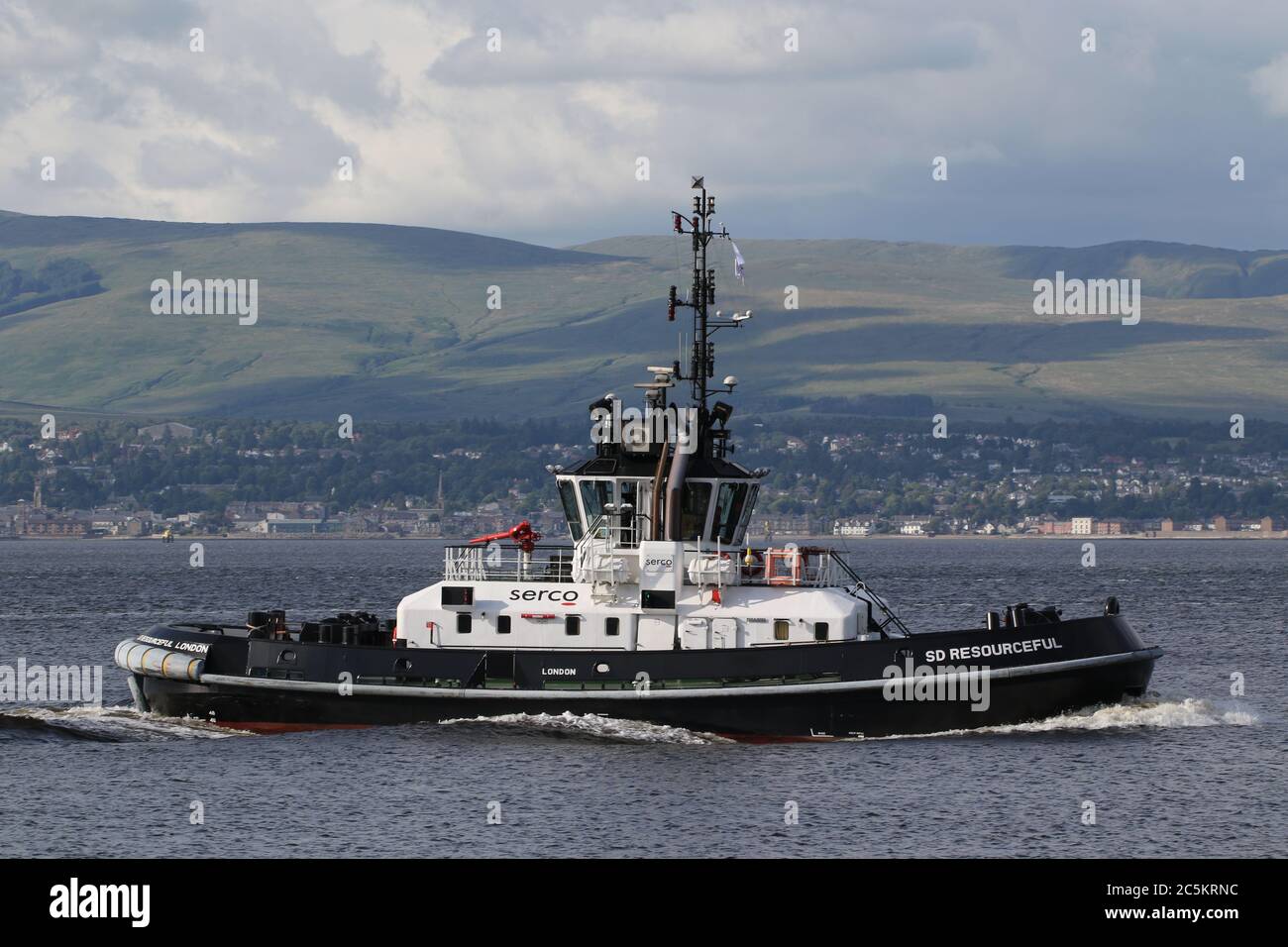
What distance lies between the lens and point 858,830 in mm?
25875

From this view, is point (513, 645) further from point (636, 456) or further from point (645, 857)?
point (645, 857)

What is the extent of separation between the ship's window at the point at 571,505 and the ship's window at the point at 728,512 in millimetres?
2531

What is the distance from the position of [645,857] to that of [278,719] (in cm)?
1152

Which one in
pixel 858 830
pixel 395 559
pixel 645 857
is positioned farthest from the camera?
pixel 395 559

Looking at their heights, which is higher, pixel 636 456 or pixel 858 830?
pixel 636 456

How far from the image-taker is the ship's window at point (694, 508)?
108ft

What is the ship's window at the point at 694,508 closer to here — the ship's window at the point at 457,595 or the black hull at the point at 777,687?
the black hull at the point at 777,687

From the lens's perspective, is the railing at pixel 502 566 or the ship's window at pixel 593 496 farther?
the railing at pixel 502 566

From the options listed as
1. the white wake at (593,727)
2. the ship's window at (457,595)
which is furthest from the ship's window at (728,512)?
the ship's window at (457,595)

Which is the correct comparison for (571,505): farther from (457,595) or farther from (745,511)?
(745,511)

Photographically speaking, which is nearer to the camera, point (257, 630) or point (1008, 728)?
point (1008, 728)

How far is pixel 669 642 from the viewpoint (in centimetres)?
3250

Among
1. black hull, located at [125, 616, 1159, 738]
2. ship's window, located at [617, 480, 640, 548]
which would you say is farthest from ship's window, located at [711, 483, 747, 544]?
black hull, located at [125, 616, 1159, 738]
